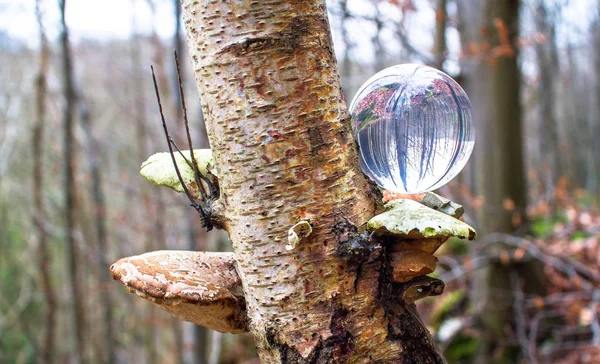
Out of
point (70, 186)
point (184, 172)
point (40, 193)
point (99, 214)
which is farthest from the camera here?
point (40, 193)

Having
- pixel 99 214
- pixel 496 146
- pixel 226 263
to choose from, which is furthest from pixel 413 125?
pixel 99 214

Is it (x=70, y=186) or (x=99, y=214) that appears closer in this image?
(x=70, y=186)

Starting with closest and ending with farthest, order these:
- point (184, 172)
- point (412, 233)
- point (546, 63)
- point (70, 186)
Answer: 1. point (412, 233)
2. point (184, 172)
3. point (70, 186)
4. point (546, 63)

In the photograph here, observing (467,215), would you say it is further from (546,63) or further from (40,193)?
(546,63)

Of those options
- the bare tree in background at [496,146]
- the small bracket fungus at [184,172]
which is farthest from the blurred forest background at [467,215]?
the small bracket fungus at [184,172]

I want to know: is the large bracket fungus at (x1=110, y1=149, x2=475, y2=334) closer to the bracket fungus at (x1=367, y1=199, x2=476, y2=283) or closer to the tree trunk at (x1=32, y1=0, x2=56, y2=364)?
the bracket fungus at (x1=367, y1=199, x2=476, y2=283)

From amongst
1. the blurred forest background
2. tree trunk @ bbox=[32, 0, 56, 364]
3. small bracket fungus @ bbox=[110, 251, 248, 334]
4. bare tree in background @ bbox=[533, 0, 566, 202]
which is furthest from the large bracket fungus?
bare tree in background @ bbox=[533, 0, 566, 202]
